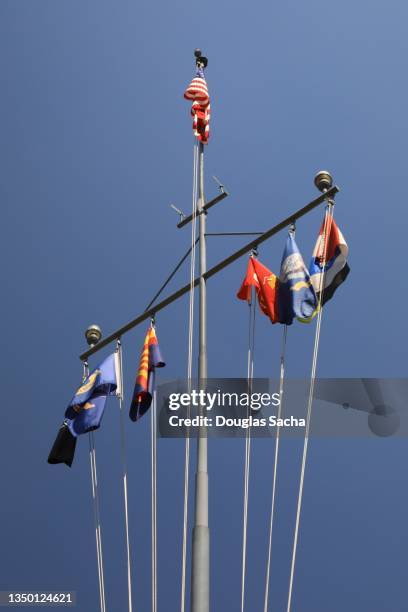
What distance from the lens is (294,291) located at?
11.0m

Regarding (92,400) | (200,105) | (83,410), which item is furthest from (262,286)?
(200,105)

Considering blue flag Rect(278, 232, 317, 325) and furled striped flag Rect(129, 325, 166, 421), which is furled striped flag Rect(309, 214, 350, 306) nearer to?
blue flag Rect(278, 232, 317, 325)

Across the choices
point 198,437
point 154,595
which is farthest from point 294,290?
point 154,595

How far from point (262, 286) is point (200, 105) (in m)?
4.65

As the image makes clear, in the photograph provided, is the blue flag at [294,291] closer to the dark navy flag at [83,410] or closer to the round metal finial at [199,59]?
the dark navy flag at [83,410]

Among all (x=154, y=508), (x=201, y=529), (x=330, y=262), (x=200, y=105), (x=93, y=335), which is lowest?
(x=201, y=529)

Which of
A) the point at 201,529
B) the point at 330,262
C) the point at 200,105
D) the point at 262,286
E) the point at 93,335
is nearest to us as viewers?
the point at 201,529

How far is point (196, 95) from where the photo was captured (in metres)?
14.7

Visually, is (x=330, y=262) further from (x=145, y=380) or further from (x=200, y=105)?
(x=200, y=105)

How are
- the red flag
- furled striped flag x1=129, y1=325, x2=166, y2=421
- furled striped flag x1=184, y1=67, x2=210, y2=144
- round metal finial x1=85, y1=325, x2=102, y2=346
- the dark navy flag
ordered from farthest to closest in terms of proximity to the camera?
furled striped flag x1=184, y1=67, x2=210, y2=144 → round metal finial x1=85, y1=325, x2=102, y2=346 → the dark navy flag → the red flag → furled striped flag x1=129, y1=325, x2=166, y2=421

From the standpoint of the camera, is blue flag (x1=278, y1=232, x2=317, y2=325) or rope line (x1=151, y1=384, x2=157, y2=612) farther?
blue flag (x1=278, y1=232, x2=317, y2=325)

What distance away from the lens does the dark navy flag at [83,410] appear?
37.7ft

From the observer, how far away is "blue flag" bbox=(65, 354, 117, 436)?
11.4m

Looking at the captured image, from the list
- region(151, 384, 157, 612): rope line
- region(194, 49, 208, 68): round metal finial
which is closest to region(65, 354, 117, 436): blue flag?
region(151, 384, 157, 612): rope line
